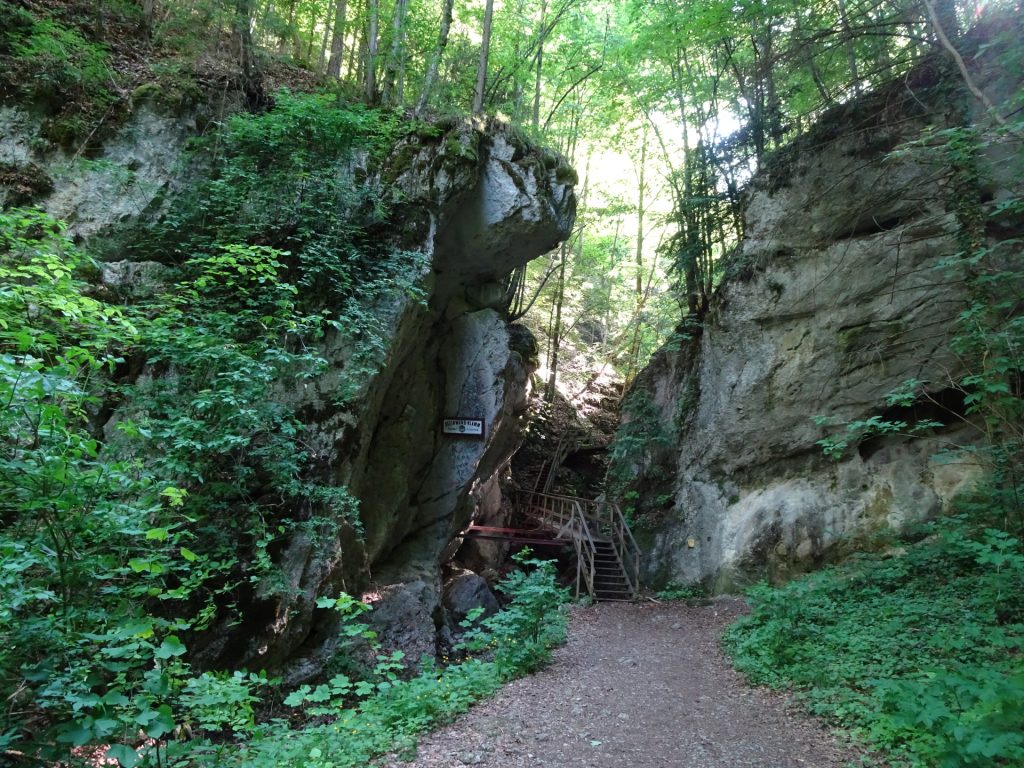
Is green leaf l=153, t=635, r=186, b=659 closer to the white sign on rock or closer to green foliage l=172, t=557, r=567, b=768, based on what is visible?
green foliage l=172, t=557, r=567, b=768

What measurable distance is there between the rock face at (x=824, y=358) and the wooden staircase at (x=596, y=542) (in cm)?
71

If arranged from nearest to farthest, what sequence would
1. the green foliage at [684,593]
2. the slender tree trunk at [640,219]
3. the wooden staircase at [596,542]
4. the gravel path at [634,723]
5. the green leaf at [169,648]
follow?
1. the green leaf at [169,648]
2. the gravel path at [634,723]
3. the green foliage at [684,593]
4. the wooden staircase at [596,542]
5. the slender tree trunk at [640,219]

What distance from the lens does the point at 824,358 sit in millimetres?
9734

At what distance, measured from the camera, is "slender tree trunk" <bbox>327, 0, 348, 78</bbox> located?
11281mm

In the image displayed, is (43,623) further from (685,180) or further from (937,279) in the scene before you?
(685,180)

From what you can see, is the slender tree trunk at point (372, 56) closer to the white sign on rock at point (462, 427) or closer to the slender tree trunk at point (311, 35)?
the slender tree trunk at point (311, 35)

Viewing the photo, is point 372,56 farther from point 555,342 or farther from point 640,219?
point 640,219

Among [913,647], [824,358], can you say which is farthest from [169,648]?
[824,358]

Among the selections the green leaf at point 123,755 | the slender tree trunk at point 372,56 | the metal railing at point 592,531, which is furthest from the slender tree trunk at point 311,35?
the green leaf at point 123,755

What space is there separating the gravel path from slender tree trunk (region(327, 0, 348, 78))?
1194 cm

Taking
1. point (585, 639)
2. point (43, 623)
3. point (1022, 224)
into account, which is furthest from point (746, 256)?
point (43, 623)

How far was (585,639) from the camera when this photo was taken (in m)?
7.99

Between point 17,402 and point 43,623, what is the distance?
1094mm

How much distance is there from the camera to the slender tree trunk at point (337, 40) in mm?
11281
